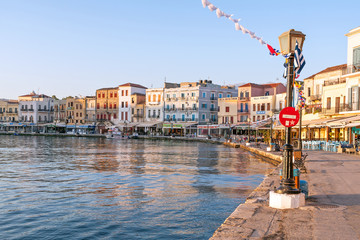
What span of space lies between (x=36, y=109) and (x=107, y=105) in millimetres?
25868

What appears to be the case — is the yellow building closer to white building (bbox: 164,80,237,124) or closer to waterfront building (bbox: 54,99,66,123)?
waterfront building (bbox: 54,99,66,123)

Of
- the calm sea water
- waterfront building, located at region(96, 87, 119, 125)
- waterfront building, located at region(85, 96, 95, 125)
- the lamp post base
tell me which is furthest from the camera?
waterfront building, located at region(85, 96, 95, 125)

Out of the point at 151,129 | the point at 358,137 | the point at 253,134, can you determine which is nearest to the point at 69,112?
the point at 151,129

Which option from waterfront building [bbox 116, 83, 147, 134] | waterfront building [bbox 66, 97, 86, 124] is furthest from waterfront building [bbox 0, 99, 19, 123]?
waterfront building [bbox 116, 83, 147, 134]

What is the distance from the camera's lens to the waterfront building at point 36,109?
10344 cm

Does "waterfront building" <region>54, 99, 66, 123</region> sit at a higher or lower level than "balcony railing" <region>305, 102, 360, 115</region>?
higher

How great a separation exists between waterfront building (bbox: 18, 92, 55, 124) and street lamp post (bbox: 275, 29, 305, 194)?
10318cm

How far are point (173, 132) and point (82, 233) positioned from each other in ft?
232

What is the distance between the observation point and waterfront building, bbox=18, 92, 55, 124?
A: 4072 inches

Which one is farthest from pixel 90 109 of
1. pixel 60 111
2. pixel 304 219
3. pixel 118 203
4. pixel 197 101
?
pixel 304 219

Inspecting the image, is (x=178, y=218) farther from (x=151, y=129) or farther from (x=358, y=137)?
(x=151, y=129)

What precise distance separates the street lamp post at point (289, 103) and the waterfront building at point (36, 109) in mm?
103176

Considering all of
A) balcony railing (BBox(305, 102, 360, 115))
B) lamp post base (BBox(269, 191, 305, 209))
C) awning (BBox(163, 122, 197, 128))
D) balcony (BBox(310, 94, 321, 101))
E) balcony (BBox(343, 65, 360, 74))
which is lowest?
lamp post base (BBox(269, 191, 305, 209))

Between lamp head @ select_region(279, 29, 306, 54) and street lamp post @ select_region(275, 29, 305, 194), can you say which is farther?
lamp head @ select_region(279, 29, 306, 54)
